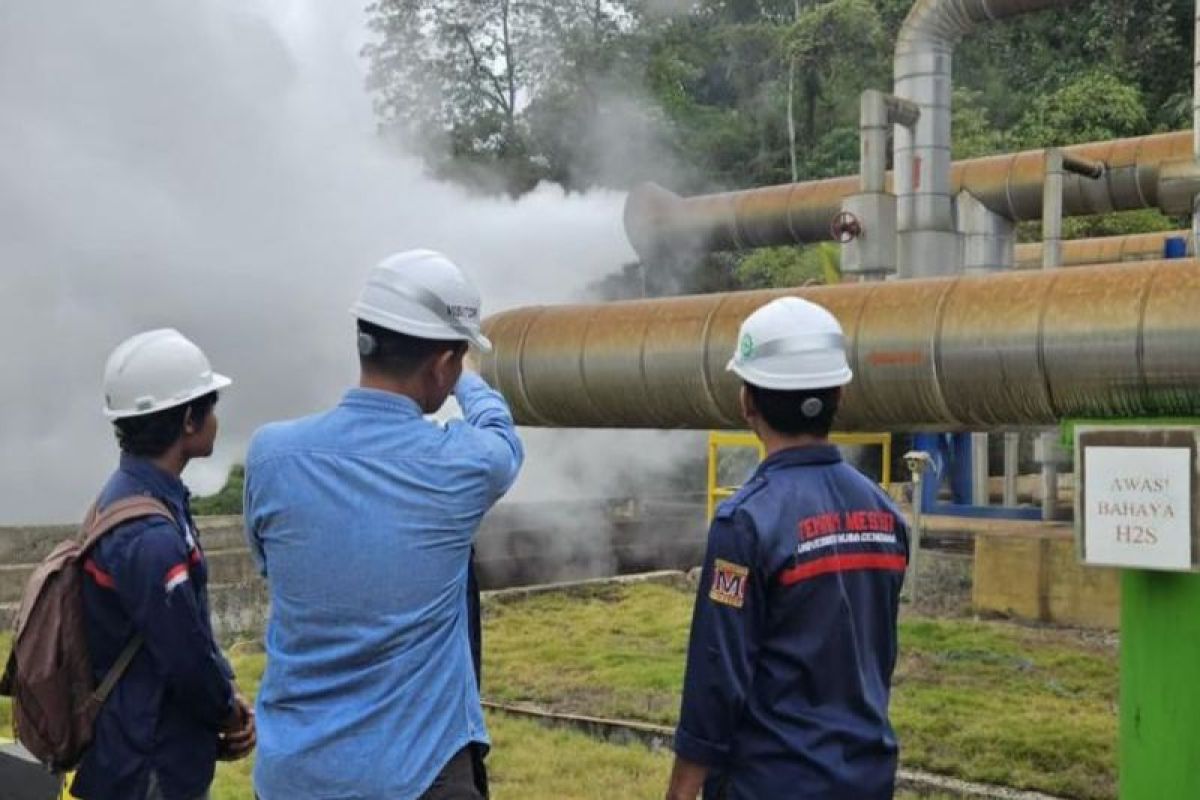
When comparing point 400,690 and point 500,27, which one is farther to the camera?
point 500,27

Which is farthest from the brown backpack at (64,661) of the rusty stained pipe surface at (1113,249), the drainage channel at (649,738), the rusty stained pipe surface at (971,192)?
the rusty stained pipe surface at (1113,249)

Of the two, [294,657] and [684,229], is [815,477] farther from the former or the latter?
[684,229]

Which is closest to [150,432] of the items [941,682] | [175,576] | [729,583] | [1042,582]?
[175,576]

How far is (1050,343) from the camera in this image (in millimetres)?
5555

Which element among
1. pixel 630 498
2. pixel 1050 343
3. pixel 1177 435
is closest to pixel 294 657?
pixel 1177 435

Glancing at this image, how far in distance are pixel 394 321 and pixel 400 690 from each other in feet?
2.24

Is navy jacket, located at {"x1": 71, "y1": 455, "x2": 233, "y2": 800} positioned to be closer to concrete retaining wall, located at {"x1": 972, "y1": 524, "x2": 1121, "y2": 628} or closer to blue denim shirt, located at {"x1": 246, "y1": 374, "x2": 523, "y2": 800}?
blue denim shirt, located at {"x1": 246, "y1": 374, "x2": 523, "y2": 800}

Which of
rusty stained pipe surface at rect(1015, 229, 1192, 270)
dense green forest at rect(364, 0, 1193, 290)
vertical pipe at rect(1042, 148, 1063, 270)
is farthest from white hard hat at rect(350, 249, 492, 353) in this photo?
dense green forest at rect(364, 0, 1193, 290)

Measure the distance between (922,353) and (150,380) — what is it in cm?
380

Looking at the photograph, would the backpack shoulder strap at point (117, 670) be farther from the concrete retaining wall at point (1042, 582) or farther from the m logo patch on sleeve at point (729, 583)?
the concrete retaining wall at point (1042, 582)

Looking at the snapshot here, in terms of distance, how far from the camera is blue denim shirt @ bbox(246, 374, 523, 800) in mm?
2508

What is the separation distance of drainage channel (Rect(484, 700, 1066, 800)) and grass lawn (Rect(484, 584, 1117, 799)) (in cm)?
16

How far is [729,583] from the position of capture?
2625mm

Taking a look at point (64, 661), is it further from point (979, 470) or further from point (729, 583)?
point (979, 470)
